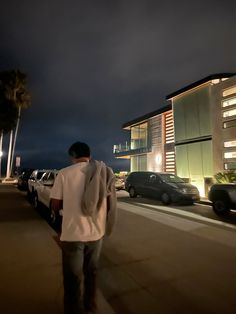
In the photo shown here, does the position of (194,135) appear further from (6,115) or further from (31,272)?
(6,115)

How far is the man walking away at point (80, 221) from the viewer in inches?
107

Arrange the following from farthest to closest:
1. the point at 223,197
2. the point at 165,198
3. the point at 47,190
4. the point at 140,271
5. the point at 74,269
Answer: the point at 165,198 → the point at 223,197 → the point at 47,190 → the point at 140,271 → the point at 74,269

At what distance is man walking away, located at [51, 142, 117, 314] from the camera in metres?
2.73

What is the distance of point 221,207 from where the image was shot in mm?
10961

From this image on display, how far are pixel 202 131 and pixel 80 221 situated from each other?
722 inches

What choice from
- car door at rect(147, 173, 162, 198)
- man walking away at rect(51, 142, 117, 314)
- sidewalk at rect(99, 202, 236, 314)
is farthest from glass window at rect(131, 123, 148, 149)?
man walking away at rect(51, 142, 117, 314)

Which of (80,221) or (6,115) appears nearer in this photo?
(80,221)

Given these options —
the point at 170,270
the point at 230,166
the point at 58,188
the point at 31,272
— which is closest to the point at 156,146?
the point at 230,166

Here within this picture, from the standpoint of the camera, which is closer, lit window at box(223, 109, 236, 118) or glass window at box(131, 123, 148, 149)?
lit window at box(223, 109, 236, 118)

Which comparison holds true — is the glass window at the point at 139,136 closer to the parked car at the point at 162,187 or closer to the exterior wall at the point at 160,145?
the exterior wall at the point at 160,145

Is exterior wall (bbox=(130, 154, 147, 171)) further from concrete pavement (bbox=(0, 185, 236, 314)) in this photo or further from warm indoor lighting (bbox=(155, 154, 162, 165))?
concrete pavement (bbox=(0, 185, 236, 314))

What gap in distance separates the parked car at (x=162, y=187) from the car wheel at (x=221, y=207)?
2831 mm

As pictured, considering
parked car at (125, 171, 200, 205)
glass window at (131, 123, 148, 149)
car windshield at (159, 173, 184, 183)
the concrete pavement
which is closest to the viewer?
the concrete pavement

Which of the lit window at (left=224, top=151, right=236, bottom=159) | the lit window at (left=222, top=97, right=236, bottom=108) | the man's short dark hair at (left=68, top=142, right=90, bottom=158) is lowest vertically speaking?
the man's short dark hair at (left=68, top=142, right=90, bottom=158)
